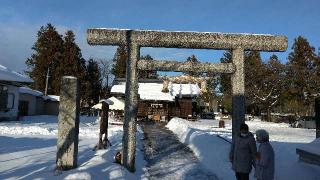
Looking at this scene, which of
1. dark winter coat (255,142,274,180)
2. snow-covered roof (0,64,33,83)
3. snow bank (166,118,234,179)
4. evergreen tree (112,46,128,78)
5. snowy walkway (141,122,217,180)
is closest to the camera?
dark winter coat (255,142,274,180)

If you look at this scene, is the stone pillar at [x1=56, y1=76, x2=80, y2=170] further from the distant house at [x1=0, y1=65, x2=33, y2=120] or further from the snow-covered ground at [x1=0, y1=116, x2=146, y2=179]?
the distant house at [x1=0, y1=65, x2=33, y2=120]

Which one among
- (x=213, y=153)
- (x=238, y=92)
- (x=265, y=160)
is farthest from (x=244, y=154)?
(x=213, y=153)

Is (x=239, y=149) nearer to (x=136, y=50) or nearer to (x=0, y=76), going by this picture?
(x=136, y=50)

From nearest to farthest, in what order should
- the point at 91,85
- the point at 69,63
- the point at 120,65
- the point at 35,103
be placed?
the point at 35,103 → the point at 69,63 → the point at 91,85 → the point at 120,65

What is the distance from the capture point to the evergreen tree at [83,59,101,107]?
210 ft

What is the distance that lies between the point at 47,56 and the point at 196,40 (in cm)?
5328

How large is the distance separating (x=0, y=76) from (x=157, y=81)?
29.4 metres

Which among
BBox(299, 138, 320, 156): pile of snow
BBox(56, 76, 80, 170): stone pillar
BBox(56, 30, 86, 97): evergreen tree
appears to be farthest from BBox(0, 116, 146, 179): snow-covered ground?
BBox(56, 30, 86, 97): evergreen tree

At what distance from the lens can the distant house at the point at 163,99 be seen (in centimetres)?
5069

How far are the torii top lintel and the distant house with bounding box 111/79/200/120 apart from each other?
37.0m

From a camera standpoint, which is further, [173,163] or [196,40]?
[173,163]

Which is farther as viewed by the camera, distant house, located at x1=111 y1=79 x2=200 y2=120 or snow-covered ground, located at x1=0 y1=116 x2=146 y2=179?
distant house, located at x1=111 y1=79 x2=200 y2=120

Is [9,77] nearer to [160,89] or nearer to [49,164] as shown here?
[160,89]

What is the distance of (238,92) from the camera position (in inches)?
504
